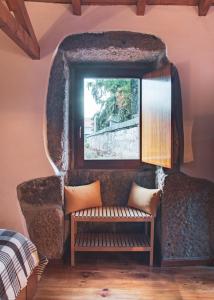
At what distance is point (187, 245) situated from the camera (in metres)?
3.25

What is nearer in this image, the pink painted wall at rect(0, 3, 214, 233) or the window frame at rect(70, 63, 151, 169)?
the pink painted wall at rect(0, 3, 214, 233)

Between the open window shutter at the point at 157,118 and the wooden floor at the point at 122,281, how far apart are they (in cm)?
104

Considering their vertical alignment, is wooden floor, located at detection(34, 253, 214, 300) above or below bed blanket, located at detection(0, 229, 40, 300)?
below

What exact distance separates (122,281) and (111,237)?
0.68 metres

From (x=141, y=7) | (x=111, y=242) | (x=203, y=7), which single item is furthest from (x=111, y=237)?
(x=203, y=7)

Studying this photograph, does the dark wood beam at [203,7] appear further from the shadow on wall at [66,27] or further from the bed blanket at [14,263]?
the bed blanket at [14,263]

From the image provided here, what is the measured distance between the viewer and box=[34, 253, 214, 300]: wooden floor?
2.67 m

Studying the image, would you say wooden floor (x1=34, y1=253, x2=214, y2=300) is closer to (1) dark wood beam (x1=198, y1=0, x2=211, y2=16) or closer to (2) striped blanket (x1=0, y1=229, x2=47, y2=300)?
(2) striped blanket (x1=0, y1=229, x2=47, y2=300)

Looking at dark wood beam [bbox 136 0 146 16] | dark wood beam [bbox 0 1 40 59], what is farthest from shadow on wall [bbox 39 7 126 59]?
dark wood beam [bbox 136 0 146 16]

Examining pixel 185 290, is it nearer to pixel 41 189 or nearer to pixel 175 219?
pixel 175 219

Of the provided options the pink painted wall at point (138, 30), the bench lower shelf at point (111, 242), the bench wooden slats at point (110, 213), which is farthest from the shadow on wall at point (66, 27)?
the bench lower shelf at point (111, 242)

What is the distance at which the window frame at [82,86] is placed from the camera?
147 inches

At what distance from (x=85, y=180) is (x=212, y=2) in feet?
7.36

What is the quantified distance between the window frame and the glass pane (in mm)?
49
